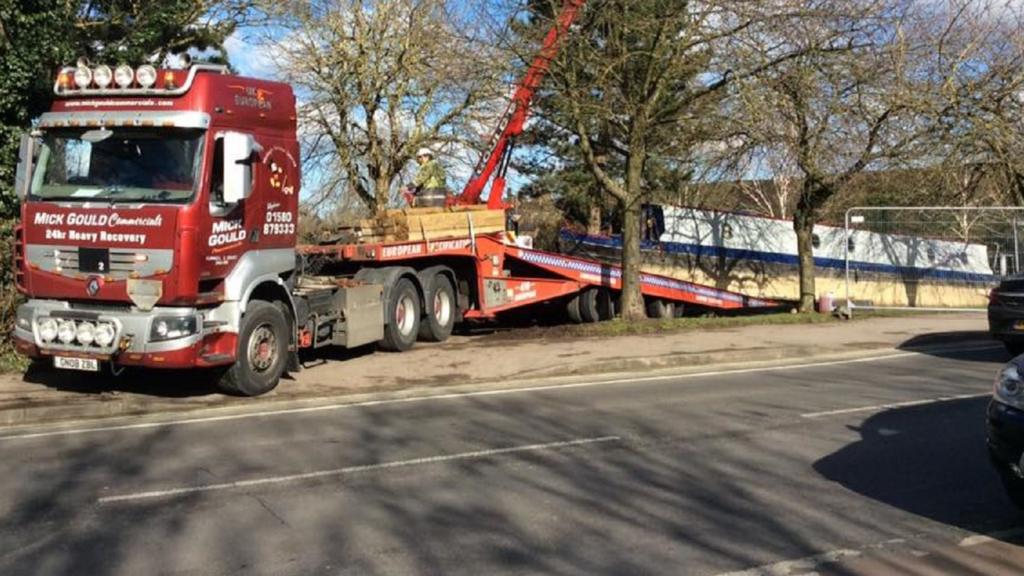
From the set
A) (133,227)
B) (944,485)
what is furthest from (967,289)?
(133,227)

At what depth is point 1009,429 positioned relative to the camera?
541 cm

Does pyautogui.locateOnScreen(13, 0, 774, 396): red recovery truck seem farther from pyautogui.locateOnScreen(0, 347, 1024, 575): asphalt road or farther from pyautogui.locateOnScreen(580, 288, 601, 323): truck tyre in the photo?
pyautogui.locateOnScreen(580, 288, 601, 323): truck tyre

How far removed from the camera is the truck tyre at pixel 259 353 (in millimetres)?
10547

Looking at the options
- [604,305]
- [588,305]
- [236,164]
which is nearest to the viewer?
[236,164]

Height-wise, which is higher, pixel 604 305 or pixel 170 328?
pixel 170 328

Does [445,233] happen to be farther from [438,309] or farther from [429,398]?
[429,398]

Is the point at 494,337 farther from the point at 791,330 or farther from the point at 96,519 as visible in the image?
the point at 96,519

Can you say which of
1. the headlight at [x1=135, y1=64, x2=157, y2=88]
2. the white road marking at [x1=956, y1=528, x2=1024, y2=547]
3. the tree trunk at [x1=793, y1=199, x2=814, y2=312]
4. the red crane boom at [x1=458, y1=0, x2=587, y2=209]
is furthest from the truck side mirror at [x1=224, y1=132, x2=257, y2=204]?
the tree trunk at [x1=793, y1=199, x2=814, y2=312]

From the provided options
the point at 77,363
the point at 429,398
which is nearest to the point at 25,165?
the point at 77,363

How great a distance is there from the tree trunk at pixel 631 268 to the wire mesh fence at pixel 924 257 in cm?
568

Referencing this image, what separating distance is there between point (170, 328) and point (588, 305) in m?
10.7

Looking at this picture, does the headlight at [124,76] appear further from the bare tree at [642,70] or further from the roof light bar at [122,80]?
the bare tree at [642,70]

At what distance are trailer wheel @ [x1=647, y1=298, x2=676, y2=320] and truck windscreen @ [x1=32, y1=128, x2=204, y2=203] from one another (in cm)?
1232

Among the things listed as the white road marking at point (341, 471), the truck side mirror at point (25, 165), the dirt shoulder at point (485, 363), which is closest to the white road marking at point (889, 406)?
the white road marking at point (341, 471)
